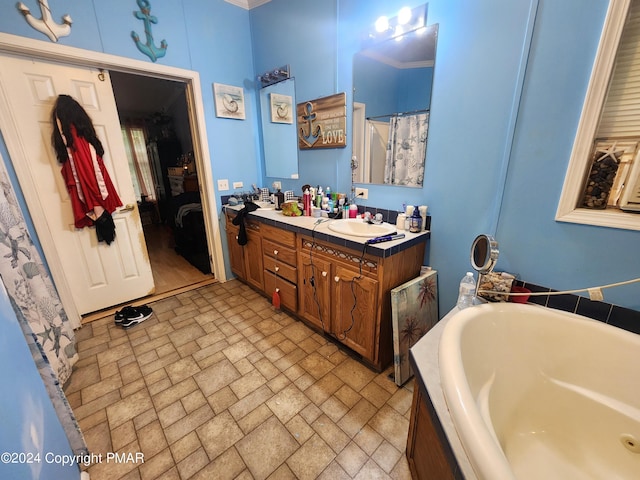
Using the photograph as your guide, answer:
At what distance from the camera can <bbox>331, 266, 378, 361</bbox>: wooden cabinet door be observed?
1.56 metres

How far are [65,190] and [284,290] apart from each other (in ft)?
6.31

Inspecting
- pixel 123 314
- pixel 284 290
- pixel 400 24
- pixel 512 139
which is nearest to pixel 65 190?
pixel 123 314

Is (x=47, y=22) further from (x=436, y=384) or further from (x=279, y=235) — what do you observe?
(x=436, y=384)

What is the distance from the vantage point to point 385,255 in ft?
4.66

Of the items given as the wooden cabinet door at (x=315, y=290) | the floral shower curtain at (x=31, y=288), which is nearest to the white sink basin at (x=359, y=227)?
the wooden cabinet door at (x=315, y=290)

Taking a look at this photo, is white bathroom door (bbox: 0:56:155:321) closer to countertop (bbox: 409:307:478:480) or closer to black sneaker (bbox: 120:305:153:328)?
black sneaker (bbox: 120:305:153:328)

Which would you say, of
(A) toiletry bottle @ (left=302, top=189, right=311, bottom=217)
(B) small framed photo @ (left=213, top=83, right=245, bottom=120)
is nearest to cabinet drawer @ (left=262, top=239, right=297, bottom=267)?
(A) toiletry bottle @ (left=302, top=189, right=311, bottom=217)

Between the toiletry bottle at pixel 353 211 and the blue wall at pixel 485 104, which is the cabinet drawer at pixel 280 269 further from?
the blue wall at pixel 485 104

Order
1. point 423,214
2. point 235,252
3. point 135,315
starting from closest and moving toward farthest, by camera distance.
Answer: point 423,214
point 135,315
point 235,252

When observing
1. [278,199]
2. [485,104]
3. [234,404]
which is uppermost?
[485,104]

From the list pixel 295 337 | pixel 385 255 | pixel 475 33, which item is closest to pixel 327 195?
pixel 385 255

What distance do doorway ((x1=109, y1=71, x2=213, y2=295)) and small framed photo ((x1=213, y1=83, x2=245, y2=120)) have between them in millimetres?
902

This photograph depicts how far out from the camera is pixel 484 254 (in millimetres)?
1300

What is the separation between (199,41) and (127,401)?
2.90 metres
